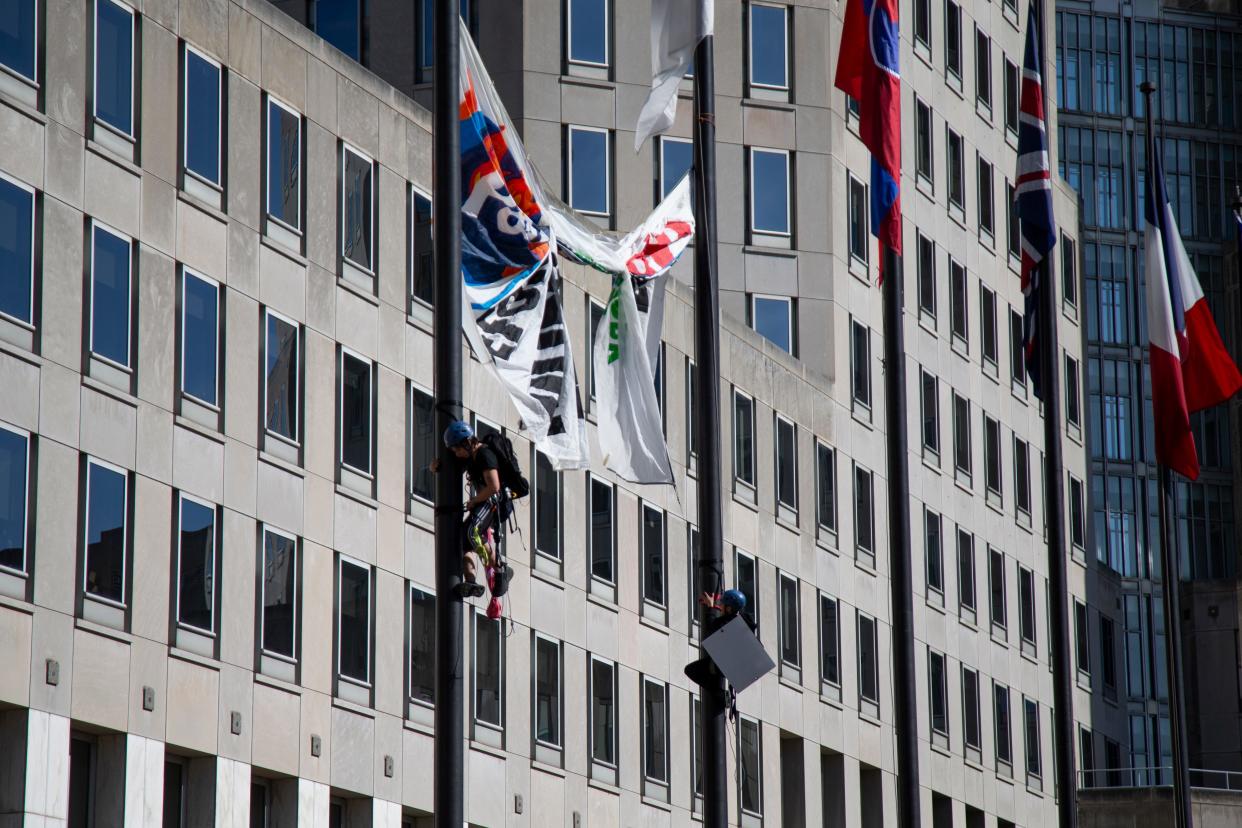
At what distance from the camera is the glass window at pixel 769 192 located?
6462 centimetres

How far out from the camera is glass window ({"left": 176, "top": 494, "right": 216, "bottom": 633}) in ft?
117

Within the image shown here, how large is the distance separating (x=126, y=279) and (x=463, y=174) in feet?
60.3

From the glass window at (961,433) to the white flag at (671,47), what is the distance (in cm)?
5106

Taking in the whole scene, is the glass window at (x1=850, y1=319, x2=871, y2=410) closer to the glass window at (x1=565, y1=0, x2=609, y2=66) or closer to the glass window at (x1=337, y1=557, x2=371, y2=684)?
the glass window at (x1=565, y1=0, x2=609, y2=66)

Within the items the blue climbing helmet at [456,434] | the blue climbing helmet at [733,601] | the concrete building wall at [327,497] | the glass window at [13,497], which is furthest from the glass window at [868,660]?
the blue climbing helmet at [456,434]

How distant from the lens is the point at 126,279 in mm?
35062

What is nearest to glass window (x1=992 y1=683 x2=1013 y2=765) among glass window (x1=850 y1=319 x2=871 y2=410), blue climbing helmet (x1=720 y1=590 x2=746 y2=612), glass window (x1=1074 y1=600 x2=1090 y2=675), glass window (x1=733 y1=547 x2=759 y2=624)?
glass window (x1=1074 y1=600 x2=1090 y2=675)

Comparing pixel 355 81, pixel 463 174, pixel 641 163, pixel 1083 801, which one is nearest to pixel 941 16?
pixel 641 163

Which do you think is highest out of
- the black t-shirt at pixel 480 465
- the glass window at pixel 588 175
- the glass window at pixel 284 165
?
the glass window at pixel 588 175

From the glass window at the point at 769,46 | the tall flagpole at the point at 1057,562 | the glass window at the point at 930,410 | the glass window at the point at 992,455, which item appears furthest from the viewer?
the glass window at the point at 992,455

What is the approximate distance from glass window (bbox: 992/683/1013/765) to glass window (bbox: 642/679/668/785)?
22.2 metres

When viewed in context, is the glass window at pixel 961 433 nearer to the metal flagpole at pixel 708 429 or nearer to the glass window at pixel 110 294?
the glass window at pixel 110 294

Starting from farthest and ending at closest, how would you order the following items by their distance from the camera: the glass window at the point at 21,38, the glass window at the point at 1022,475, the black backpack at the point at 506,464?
the glass window at the point at 1022,475
the glass window at the point at 21,38
the black backpack at the point at 506,464

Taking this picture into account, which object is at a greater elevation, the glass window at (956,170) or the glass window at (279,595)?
the glass window at (956,170)
